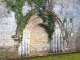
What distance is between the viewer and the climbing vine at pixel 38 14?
9.46 metres

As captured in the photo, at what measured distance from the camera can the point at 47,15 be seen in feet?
33.4

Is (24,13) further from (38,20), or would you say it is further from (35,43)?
(35,43)

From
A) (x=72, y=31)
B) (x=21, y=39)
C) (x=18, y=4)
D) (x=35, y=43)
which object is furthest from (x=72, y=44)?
(x=18, y=4)

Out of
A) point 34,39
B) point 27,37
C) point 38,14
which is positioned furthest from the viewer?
point 34,39

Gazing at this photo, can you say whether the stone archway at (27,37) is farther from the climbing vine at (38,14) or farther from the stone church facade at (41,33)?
the climbing vine at (38,14)

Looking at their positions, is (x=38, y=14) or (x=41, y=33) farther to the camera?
(x=41, y=33)

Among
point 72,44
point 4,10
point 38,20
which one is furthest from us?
point 72,44

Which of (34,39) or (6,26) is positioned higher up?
(6,26)

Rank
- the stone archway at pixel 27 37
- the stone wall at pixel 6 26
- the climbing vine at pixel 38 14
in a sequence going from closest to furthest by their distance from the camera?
the stone wall at pixel 6 26, the climbing vine at pixel 38 14, the stone archway at pixel 27 37

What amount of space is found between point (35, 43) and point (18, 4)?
207 centimetres

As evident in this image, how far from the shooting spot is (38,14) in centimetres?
993

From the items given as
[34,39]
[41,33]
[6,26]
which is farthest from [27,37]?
[6,26]

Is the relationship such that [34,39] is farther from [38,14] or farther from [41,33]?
[38,14]

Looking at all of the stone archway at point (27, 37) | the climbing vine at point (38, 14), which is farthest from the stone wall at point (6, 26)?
the stone archway at point (27, 37)
